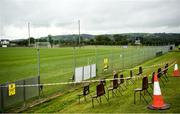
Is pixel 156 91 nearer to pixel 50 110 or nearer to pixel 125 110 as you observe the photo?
pixel 125 110

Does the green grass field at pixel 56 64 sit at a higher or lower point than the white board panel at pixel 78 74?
lower

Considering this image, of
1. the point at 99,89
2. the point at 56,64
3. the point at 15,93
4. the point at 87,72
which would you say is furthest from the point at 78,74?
the point at 56,64

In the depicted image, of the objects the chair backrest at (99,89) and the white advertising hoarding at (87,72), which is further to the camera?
the white advertising hoarding at (87,72)

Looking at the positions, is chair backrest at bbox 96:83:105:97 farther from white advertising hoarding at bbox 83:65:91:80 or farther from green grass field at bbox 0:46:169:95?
white advertising hoarding at bbox 83:65:91:80

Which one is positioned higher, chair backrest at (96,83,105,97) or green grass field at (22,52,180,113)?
chair backrest at (96,83,105,97)

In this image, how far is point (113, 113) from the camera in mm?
10406

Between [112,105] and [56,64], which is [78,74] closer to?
[112,105]

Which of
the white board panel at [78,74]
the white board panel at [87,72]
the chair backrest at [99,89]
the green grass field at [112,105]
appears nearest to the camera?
the green grass field at [112,105]

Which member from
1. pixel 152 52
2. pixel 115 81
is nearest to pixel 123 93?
pixel 115 81

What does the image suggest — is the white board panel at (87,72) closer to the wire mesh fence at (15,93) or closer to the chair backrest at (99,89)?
the wire mesh fence at (15,93)

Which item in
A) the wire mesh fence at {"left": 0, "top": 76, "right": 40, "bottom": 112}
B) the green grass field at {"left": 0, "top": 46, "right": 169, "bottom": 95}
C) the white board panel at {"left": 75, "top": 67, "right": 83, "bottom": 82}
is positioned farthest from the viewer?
the green grass field at {"left": 0, "top": 46, "right": 169, "bottom": 95}

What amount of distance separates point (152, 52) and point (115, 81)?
38098mm

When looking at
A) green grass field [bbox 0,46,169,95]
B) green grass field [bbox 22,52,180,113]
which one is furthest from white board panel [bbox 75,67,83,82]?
green grass field [bbox 22,52,180,113]

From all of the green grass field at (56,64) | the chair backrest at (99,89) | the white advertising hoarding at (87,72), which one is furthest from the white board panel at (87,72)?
the chair backrest at (99,89)
